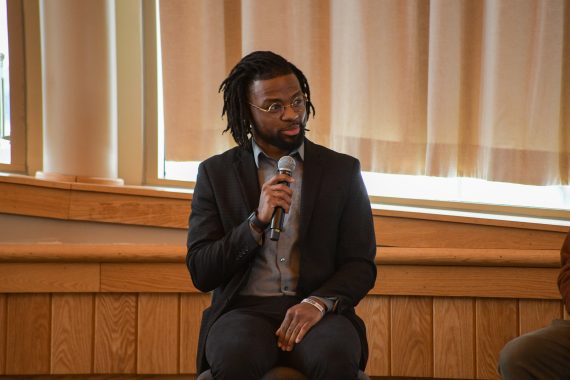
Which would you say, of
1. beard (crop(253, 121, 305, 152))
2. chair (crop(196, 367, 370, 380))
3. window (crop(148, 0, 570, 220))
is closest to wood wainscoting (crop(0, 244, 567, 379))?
window (crop(148, 0, 570, 220))

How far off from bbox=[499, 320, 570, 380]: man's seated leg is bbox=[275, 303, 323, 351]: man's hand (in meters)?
0.57

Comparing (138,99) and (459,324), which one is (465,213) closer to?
(459,324)

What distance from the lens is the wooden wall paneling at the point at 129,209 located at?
Answer: 3115 mm

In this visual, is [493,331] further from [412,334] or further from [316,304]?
[316,304]

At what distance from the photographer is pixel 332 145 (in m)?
3.20

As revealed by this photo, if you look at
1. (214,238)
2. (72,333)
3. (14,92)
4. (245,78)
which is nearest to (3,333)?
(72,333)

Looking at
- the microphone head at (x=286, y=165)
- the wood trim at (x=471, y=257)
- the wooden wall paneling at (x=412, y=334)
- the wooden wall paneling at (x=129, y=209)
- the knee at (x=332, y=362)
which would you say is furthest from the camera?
the wooden wall paneling at (x=129, y=209)

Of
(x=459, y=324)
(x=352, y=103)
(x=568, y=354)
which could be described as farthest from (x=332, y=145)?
(x=568, y=354)

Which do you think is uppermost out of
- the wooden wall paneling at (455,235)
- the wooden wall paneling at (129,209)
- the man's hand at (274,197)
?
the man's hand at (274,197)

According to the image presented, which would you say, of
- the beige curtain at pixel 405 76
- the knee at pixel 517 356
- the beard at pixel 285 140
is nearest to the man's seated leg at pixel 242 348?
the beard at pixel 285 140

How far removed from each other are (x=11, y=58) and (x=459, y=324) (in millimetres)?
2240

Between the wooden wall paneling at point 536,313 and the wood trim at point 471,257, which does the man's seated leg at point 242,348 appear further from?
the wooden wall paneling at point 536,313

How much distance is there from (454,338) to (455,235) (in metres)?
0.40

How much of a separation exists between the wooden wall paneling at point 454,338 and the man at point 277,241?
2.81 ft
